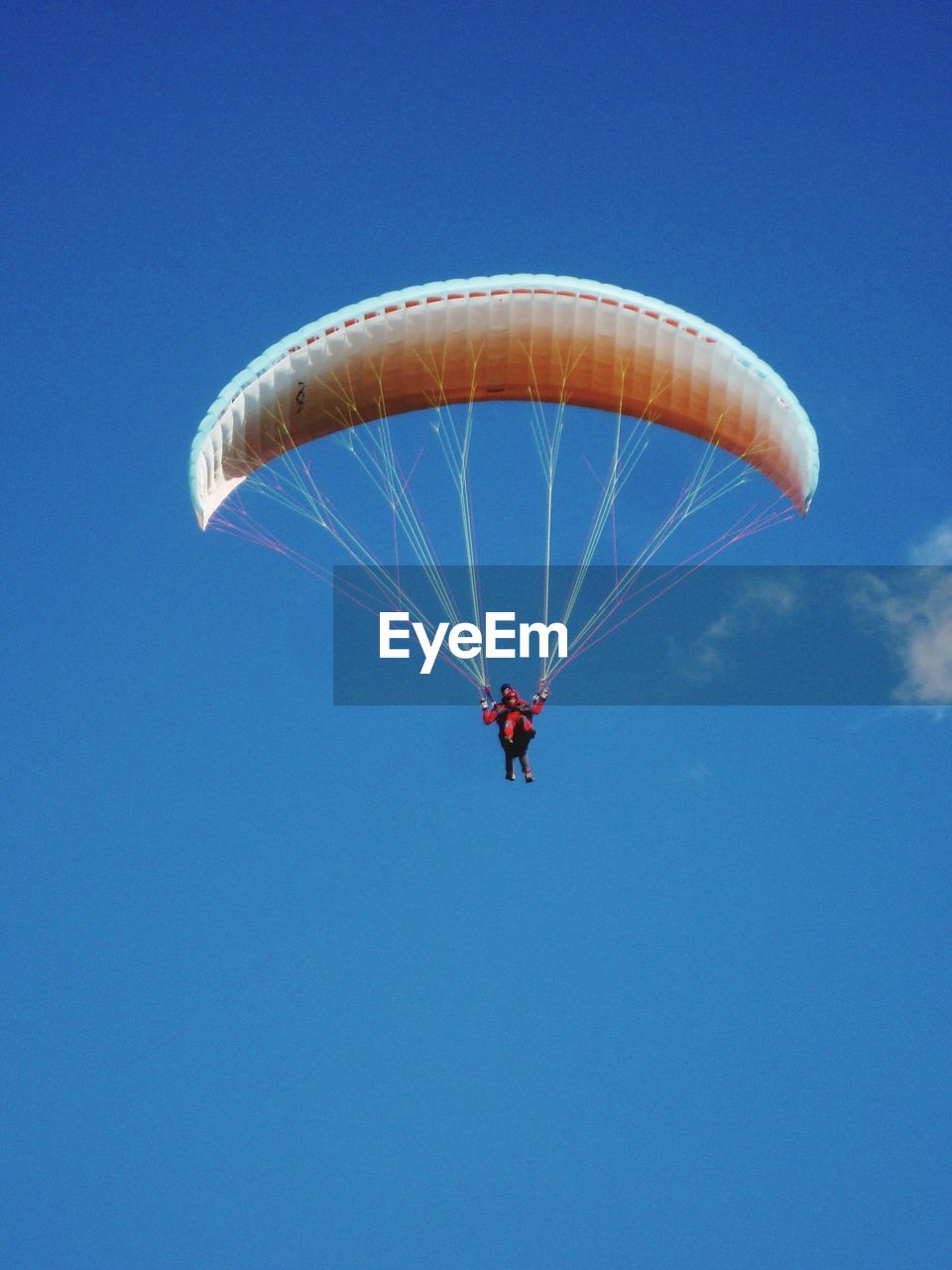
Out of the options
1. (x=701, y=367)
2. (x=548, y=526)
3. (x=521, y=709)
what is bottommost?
(x=521, y=709)

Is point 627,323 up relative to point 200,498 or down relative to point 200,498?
up

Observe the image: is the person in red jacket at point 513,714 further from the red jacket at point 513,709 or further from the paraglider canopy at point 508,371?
the paraglider canopy at point 508,371

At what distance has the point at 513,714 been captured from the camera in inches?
920

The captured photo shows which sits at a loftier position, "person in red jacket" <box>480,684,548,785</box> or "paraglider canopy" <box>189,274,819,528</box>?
"paraglider canopy" <box>189,274,819,528</box>

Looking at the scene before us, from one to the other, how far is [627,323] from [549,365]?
1.04m

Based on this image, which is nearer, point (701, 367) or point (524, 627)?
point (701, 367)

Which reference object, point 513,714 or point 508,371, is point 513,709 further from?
point 508,371

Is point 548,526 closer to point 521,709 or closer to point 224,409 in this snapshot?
point 521,709

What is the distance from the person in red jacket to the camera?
2330 centimetres

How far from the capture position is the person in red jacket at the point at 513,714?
2330cm

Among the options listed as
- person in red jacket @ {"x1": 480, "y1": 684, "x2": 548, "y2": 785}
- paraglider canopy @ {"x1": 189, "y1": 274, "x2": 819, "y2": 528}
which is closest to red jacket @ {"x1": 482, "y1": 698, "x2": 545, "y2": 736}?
person in red jacket @ {"x1": 480, "y1": 684, "x2": 548, "y2": 785}

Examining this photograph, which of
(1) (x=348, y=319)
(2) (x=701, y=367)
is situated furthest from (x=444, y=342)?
(2) (x=701, y=367)

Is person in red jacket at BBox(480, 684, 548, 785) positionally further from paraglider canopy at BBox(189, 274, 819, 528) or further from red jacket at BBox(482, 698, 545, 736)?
paraglider canopy at BBox(189, 274, 819, 528)

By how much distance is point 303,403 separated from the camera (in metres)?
24.2
